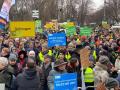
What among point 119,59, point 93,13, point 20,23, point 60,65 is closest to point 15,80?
point 60,65

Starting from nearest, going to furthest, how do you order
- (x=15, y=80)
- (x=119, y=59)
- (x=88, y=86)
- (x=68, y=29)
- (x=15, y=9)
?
(x=15, y=80), (x=88, y=86), (x=119, y=59), (x=68, y=29), (x=15, y=9)

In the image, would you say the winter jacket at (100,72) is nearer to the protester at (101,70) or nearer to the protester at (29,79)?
the protester at (101,70)

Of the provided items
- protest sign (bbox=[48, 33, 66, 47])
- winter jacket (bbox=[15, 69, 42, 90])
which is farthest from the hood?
protest sign (bbox=[48, 33, 66, 47])

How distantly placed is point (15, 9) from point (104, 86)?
55.7 meters

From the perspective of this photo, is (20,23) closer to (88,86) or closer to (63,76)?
(88,86)

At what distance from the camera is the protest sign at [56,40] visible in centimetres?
1511

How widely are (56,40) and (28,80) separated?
266 inches

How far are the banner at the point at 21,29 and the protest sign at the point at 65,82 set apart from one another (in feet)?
23.0

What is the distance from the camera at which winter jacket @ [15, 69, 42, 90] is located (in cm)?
853

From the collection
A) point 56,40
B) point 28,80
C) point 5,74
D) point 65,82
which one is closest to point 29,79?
point 28,80

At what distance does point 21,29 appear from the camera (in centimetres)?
1473

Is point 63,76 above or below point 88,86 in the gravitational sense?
above

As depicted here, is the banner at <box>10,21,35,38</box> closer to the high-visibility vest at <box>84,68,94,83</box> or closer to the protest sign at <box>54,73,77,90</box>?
the high-visibility vest at <box>84,68,94,83</box>

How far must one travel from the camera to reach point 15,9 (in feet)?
206
